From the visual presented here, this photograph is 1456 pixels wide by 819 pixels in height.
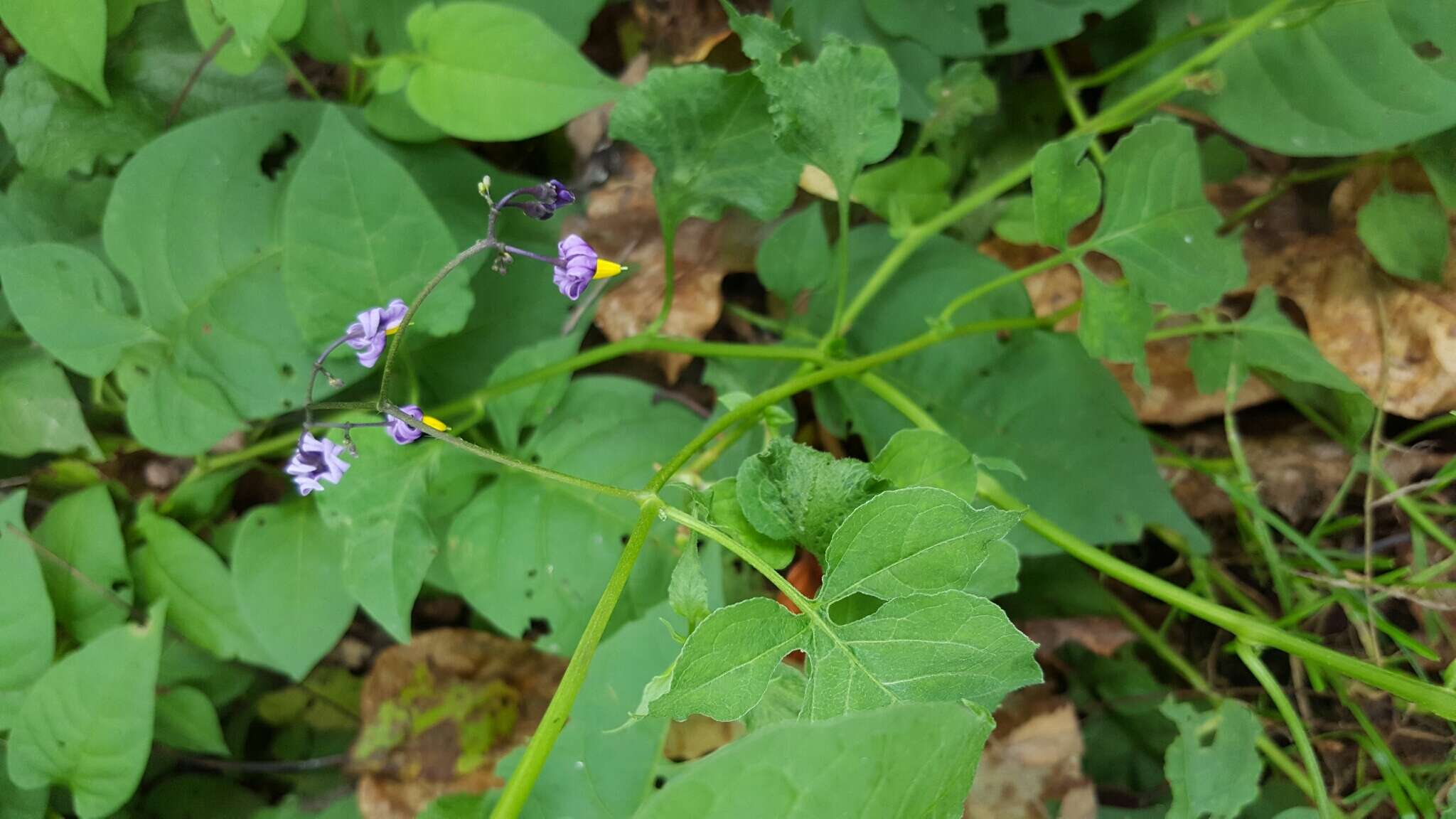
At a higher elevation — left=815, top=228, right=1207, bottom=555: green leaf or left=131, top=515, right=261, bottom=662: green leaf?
left=815, top=228, right=1207, bottom=555: green leaf

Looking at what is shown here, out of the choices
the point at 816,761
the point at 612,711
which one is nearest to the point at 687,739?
the point at 612,711

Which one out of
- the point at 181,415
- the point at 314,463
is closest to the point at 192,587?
the point at 181,415

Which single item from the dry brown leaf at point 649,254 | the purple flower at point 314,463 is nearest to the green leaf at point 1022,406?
the dry brown leaf at point 649,254

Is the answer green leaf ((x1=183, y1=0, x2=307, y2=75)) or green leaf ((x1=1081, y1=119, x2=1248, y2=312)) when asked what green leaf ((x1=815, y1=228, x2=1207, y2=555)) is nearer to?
green leaf ((x1=1081, y1=119, x2=1248, y2=312))

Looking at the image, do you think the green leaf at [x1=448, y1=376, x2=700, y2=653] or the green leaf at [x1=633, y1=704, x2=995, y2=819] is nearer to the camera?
the green leaf at [x1=633, y1=704, x2=995, y2=819]

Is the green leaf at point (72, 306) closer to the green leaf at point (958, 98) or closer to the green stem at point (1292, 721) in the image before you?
the green leaf at point (958, 98)

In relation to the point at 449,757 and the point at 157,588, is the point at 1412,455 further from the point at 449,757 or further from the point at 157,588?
the point at 157,588

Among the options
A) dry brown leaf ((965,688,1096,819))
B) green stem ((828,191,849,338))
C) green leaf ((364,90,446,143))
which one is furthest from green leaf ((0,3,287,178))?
dry brown leaf ((965,688,1096,819))
